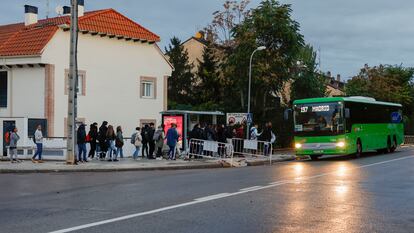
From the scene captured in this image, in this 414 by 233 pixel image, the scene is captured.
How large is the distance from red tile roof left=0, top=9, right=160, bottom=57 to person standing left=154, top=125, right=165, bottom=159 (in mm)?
8303

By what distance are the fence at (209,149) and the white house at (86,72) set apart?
7.74 m

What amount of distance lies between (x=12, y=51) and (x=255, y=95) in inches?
731

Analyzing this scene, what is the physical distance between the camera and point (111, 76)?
3375 cm

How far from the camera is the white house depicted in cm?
2994

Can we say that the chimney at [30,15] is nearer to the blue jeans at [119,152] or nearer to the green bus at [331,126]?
the blue jeans at [119,152]

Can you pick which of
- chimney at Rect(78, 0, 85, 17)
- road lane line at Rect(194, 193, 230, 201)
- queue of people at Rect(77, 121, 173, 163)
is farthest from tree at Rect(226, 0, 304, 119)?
road lane line at Rect(194, 193, 230, 201)

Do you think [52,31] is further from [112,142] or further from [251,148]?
[251,148]

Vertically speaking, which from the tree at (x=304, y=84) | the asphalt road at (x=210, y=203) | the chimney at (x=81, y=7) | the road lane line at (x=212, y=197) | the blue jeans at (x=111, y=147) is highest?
the chimney at (x=81, y=7)

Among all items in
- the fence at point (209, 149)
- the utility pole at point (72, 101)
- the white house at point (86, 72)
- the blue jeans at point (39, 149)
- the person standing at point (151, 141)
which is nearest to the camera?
the utility pole at point (72, 101)

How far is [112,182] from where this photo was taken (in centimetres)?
1620

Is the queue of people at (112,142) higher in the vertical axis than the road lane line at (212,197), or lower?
higher

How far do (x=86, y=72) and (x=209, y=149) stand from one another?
10518 mm

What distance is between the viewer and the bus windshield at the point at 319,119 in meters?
26.7

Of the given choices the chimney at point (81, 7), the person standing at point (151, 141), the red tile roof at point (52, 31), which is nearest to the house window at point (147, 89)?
the red tile roof at point (52, 31)
